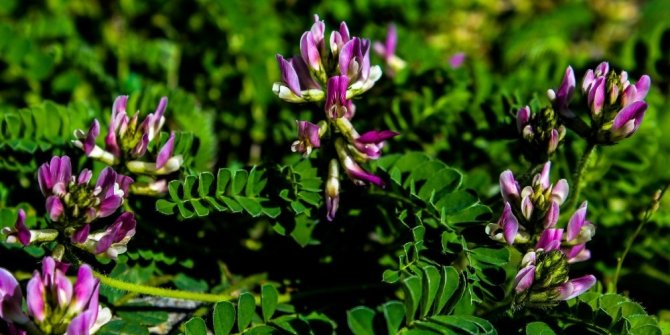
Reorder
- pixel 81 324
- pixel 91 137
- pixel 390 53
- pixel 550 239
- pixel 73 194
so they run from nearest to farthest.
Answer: pixel 81 324
pixel 73 194
pixel 550 239
pixel 91 137
pixel 390 53

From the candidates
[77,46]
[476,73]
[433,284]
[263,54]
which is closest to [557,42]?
[476,73]

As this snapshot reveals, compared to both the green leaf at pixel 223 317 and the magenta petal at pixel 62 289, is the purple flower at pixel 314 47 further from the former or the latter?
the magenta petal at pixel 62 289

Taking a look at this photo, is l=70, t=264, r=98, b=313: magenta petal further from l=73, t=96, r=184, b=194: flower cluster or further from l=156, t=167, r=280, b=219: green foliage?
l=73, t=96, r=184, b=194: flower cluster

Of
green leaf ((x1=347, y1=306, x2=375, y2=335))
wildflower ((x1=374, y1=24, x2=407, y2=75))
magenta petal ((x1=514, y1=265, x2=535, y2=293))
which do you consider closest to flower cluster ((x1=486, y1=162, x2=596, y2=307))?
magenta petal ((x1=514, y1=265, x2=535, y2=293))

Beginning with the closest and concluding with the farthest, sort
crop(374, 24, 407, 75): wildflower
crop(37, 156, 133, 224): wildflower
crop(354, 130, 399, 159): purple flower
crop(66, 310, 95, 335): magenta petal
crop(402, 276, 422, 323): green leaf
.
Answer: crop(66, 310, 95, 335): magenta petal
crop(402, 276, 422, 323): green leaf
crop(37, 156, 133, 224): wildflower
crop(354, 130, 399, 159): purple flower
crop(374, 24, 407, 75): wildflower

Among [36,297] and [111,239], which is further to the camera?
[111,239]

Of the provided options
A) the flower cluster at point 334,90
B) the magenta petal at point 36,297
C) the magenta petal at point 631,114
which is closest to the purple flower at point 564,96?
the magenta petal at point 631,114

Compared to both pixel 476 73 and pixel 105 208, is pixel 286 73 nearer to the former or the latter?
pixel 105 208

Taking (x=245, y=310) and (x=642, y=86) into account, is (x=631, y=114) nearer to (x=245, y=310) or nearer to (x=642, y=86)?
(x=642, y=86)

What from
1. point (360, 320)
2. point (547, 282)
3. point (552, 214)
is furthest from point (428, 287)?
point (552, 214)
